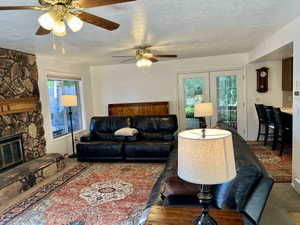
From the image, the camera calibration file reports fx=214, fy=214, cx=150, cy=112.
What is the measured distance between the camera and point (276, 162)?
3953 millimetres

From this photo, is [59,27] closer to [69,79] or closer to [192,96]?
[69,79]

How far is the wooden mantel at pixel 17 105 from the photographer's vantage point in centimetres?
360

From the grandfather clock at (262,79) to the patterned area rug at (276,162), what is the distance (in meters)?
1.44

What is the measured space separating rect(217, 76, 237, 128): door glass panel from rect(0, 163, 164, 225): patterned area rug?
289cm

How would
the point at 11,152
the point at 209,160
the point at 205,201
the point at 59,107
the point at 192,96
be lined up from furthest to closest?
the point at 192,96 < the point at 59,107 < the point at 11,152 < the point at 205,201 < the point at 209,160

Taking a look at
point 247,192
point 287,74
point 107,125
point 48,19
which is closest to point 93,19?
point 48,19

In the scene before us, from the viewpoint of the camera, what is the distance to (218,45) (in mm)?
4305

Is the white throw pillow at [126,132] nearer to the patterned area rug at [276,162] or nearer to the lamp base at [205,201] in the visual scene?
the patterned area rug at [276,162]

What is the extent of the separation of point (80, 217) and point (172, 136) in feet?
8.49

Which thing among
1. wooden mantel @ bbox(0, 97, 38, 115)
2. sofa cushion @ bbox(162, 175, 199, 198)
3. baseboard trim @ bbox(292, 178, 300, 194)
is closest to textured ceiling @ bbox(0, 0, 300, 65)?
wooden mantel @ bbox(0, 97, 38, 115)

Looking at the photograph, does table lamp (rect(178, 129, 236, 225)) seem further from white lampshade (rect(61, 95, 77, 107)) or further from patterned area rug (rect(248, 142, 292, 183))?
white lampshade (rect(61, 95, 77, 107))

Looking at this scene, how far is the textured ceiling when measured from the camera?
7.31 ft

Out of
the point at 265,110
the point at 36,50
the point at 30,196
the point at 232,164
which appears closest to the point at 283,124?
the point at 265,110

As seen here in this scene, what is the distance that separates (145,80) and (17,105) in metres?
3.46
